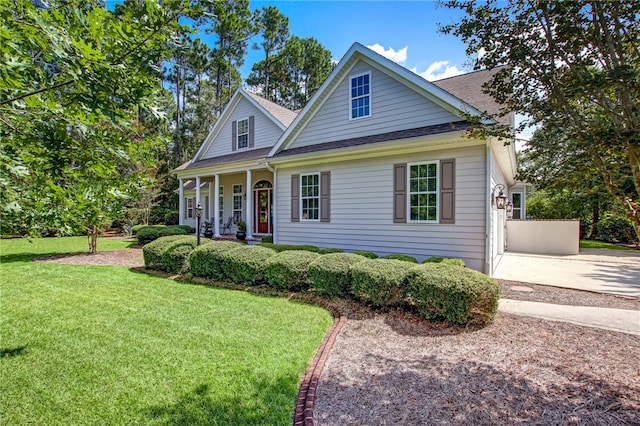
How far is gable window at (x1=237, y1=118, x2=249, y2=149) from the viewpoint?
1538 cm

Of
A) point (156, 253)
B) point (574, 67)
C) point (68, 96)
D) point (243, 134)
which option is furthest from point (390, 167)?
point (243, 134)

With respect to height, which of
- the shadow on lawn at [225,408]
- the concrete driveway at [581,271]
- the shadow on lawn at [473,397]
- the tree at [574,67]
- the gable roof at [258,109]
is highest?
the gable roof at [258,109]

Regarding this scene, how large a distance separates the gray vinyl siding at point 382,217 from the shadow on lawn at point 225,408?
19.6 feet

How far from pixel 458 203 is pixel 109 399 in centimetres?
748

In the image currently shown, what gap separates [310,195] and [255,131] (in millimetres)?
6115

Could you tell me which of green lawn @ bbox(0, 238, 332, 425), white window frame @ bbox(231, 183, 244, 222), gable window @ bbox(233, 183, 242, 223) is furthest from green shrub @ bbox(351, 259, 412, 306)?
gable window @ bbox(233, 183, 242, 223)

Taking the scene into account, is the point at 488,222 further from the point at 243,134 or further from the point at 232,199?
the point at 232,199

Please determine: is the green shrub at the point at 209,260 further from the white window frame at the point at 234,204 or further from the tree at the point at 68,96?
the white window frame at the point at 234,204

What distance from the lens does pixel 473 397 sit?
3027 millimetres

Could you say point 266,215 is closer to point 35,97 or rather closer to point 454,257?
point 454,257

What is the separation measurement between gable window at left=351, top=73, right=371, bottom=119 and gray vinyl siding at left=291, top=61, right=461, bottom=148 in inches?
5.6

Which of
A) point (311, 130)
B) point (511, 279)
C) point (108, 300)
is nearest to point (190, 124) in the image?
point (311, 130)

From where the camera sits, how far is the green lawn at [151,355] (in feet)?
9.64

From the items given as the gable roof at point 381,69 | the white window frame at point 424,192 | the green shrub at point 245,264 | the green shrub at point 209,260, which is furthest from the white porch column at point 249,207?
the white window frame at point 424,192
